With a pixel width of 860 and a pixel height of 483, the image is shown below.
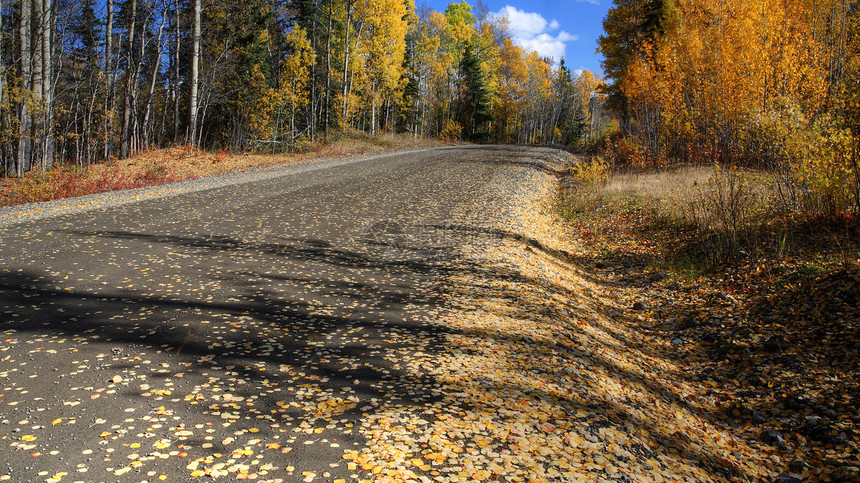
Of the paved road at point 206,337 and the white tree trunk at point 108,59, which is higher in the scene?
the white tree trunk at point 108,59

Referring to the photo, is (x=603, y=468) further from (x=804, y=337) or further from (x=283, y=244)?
(x=283, y=244)

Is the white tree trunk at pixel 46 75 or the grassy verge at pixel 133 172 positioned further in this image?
the white tree trunk at pixel 46 75

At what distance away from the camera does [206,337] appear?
16.2 feet

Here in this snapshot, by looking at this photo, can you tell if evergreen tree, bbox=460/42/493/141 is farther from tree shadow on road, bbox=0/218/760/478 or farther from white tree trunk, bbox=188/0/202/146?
tree shadow on road, bbox=0/218/760/478

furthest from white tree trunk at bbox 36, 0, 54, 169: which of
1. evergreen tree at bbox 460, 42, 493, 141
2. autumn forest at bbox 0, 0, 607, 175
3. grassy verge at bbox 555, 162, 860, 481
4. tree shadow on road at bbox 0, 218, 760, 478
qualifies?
evergreen tree at bbox 460, 42, 493, 141

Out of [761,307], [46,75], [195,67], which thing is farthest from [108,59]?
[761,307]

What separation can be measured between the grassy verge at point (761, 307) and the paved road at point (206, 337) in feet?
10.7

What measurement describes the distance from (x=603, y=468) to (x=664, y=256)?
754cm

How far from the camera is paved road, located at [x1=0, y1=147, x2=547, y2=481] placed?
10.4 feet

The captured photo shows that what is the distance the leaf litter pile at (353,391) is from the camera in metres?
3.15

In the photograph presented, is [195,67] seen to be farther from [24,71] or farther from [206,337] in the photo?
[206,337]

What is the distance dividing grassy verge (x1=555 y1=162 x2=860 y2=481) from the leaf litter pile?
0.23m

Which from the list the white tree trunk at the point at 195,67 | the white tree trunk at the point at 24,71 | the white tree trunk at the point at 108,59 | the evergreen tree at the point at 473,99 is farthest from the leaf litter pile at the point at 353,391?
the evergreen tree at the point at 473,99

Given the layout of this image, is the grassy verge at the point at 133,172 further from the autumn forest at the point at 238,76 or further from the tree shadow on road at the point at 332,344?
the tree shadow on road at the point at 332,344
